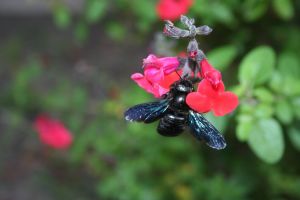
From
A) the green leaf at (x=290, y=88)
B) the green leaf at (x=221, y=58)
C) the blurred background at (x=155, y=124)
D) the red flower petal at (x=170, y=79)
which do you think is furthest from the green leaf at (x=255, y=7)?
the red flower petal at (x=170, y=79)

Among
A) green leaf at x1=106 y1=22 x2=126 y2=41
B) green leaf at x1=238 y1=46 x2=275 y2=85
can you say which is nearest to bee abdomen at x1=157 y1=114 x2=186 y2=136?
green leaf at x1=238 y1=46 x2=275 y2=85

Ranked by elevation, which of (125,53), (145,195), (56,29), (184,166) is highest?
(56,29)

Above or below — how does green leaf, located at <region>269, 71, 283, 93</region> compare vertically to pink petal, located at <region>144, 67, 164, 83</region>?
above

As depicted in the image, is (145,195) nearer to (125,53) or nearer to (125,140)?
(125,140)

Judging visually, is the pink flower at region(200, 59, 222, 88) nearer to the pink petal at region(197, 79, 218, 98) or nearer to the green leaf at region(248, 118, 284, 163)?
the pink petal at region(197, 79, 218, 98)

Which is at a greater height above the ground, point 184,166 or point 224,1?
point 224,1

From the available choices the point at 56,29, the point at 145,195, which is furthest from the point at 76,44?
the point at 145,195

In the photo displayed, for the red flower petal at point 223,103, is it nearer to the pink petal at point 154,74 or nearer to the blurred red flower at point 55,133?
the pink petal at point 154,74

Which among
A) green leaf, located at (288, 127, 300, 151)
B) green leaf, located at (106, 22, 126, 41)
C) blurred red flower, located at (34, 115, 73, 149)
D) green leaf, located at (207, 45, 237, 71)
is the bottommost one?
green leaf, located at (288, 127, 300, 151)
